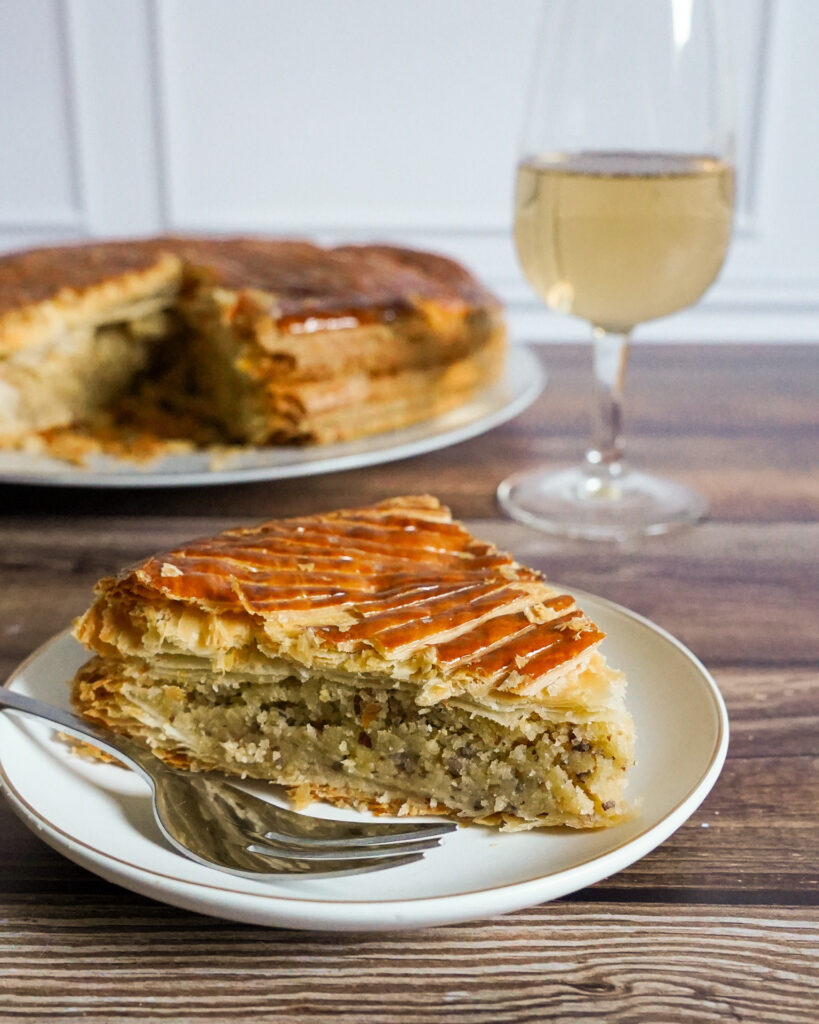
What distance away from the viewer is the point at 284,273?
7.48ft

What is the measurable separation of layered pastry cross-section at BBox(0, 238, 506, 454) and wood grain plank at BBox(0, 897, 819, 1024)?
123 cm

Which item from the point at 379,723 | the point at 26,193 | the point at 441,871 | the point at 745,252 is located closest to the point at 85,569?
the point at 379,723

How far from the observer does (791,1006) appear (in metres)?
0.73

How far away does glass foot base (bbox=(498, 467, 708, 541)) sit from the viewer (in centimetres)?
155

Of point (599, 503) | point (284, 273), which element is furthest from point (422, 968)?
point (284, 273)

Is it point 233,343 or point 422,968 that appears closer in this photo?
point 422,968

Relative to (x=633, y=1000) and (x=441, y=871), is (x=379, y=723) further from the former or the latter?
(x=633, y=1000)

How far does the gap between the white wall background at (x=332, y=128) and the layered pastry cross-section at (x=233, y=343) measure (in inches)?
85.1

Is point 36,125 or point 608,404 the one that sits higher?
point 36,125

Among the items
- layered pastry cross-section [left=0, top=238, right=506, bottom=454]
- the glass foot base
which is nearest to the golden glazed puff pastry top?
the glass foot base

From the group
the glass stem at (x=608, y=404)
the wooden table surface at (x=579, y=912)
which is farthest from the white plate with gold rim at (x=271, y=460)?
the glass stem at (x=608, y=404)

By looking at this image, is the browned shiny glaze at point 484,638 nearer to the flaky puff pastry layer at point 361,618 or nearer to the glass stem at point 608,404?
the flaky puff pastry layer at point 361,618

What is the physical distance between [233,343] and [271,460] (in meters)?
0.51

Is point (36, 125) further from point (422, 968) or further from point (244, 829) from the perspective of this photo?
point (422, 968)
